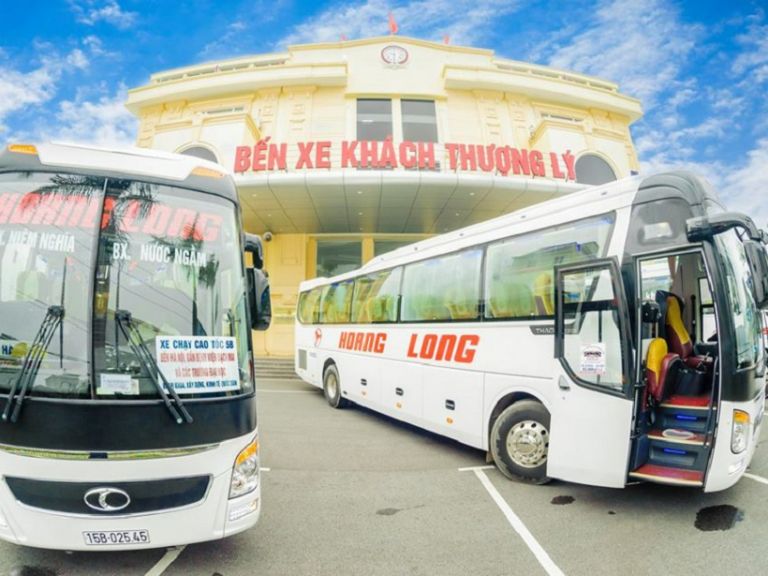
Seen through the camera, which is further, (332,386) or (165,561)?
(332,386)

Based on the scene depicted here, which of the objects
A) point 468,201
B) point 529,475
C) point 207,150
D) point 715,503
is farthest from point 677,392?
point 207,150

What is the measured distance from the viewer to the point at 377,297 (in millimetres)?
8328

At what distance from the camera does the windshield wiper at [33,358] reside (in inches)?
106

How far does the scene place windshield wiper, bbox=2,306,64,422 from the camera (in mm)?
2686

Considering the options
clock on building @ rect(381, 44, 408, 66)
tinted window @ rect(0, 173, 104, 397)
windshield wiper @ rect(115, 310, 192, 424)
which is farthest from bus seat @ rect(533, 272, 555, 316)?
clock on building @ rect(381, 44, 408, 66)

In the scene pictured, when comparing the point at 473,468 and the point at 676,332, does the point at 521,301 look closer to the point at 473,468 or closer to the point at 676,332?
the point at 676,332

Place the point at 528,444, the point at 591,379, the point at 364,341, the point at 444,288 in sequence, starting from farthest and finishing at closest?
the point at 364,341
the point at 444,288
the point at 528,444
the point at 591,379

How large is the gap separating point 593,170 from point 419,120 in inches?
309

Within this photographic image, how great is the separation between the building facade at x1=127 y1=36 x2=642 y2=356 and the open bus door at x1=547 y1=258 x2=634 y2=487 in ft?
38.4

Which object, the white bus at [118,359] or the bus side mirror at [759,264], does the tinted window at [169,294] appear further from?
the bus side mirror at [759,264]

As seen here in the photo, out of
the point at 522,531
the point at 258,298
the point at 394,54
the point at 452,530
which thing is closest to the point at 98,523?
the point at 258,298

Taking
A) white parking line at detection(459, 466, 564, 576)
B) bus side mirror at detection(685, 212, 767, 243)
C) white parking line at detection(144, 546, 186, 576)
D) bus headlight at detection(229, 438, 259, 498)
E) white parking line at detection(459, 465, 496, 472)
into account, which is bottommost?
white parking line at detection(459, 465, 496, 472)

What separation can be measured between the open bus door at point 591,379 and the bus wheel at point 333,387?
19.1ft

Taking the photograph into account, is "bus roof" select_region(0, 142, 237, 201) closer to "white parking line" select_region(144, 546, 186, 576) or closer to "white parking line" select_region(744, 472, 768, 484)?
"white parking line" select_region(144, 546, 186, 576)
